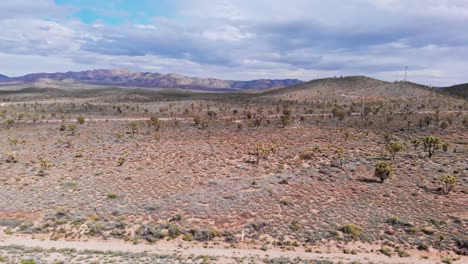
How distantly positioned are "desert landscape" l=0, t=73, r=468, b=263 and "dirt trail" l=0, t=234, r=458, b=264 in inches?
2.6

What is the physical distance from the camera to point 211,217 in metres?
24.9

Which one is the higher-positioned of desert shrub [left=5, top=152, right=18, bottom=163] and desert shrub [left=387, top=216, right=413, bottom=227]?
desert shrub [left=5, top=152, right=18, bottom=163]

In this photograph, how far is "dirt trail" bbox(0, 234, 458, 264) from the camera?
20.0m

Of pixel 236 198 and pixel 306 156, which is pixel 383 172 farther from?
pixel 236 198

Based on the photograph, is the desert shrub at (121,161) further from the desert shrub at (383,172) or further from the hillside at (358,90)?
the hillside at (358,90)

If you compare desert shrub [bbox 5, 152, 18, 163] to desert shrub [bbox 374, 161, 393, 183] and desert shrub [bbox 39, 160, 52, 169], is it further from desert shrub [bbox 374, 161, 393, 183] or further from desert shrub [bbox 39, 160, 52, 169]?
desert shrub [bbox 374, 161, 393, 183]

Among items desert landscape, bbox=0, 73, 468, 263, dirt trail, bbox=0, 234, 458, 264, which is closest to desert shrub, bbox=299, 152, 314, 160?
desert landscape, bbox=0, 73, 468, 263

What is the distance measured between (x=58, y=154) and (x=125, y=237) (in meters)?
22.3

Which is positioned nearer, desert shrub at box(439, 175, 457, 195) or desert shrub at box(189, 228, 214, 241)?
desert shrub at box(189, 228, 214, 241)

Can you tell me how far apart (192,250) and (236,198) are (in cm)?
774

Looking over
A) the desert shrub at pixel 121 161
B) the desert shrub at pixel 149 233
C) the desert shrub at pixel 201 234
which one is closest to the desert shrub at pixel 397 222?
the desert shrub at pixel 201 234

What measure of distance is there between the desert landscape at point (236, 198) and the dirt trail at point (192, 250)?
0.07m

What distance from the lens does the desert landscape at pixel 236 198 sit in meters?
20.9

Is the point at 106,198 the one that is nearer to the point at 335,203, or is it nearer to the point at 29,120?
the point at 335,203
